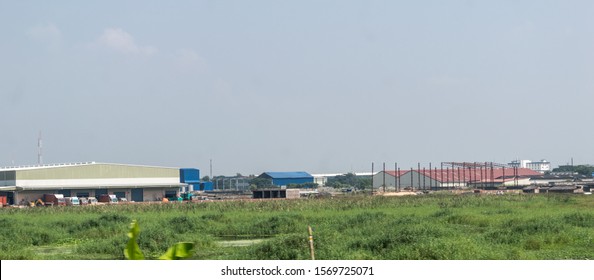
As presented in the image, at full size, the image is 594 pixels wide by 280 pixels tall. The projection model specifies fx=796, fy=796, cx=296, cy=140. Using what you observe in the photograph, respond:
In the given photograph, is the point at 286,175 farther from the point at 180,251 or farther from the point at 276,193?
the point at 180,251

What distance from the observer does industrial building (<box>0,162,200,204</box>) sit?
71250 millimetres

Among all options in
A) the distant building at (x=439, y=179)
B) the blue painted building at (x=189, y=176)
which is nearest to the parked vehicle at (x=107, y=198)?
the blue painted building at (x=189, y=176)

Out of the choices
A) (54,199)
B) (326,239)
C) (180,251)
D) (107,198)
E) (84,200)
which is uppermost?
(180,251)

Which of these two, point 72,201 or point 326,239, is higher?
point 326,239

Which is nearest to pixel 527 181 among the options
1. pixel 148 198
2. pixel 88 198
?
pixel 148 198

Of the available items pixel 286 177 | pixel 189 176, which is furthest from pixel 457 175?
pixel 189 176

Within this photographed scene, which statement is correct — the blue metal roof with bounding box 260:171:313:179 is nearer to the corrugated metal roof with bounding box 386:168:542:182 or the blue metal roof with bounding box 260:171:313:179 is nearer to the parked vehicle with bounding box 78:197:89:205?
the corrugated metal roof with bounding box 386:168:542:182

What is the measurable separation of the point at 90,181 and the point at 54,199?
332 inches

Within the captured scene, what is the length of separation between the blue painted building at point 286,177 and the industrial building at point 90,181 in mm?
53593

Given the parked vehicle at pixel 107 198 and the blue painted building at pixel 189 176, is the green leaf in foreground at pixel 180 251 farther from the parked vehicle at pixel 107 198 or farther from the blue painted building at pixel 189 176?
the blue painted building at pixel 189 176

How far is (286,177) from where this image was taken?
138 meters

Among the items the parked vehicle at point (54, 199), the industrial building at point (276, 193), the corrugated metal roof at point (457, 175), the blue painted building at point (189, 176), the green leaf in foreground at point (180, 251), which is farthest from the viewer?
the corrugated metal roof at point (457, 175)

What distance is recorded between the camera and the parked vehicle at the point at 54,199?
6650cm
